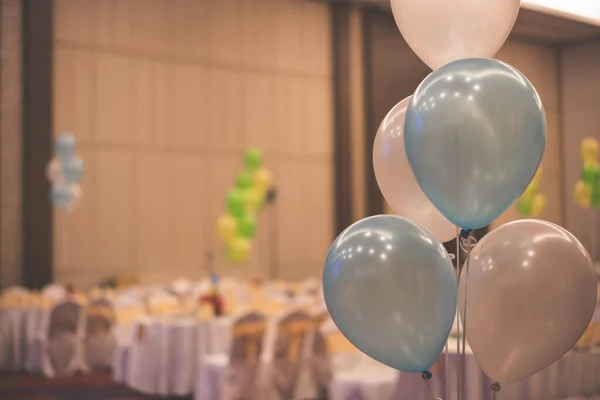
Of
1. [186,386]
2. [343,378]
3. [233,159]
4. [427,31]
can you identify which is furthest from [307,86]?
[427,31]

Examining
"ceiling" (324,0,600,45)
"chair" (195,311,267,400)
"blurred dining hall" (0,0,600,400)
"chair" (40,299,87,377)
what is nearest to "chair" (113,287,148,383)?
"blurred dining hall" (0,0,600,400)

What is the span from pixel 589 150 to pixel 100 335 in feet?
19.1

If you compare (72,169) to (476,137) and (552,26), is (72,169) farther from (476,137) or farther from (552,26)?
(476,137)

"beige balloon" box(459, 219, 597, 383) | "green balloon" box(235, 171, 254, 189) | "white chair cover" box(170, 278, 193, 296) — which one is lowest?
"white chair cover" box(170, 278, 193, 296)

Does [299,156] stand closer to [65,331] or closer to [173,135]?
[173,135]

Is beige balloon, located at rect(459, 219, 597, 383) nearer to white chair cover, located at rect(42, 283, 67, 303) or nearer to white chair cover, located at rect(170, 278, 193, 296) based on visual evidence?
white chair cover, located at rect(42, 283, 67, 303)

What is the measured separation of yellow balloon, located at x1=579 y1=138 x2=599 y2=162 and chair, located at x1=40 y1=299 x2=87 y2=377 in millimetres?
5550

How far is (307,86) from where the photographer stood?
574 inches

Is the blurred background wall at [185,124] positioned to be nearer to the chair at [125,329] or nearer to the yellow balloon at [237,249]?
the yellow balloon at [237,249]

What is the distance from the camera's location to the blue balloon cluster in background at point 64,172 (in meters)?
11.0

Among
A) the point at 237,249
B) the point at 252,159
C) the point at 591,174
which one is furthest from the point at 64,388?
the point at 591,174

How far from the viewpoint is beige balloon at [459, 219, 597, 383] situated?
2.31 meters

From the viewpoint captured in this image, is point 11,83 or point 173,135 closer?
point 11,83

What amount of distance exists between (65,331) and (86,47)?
5483 mm
